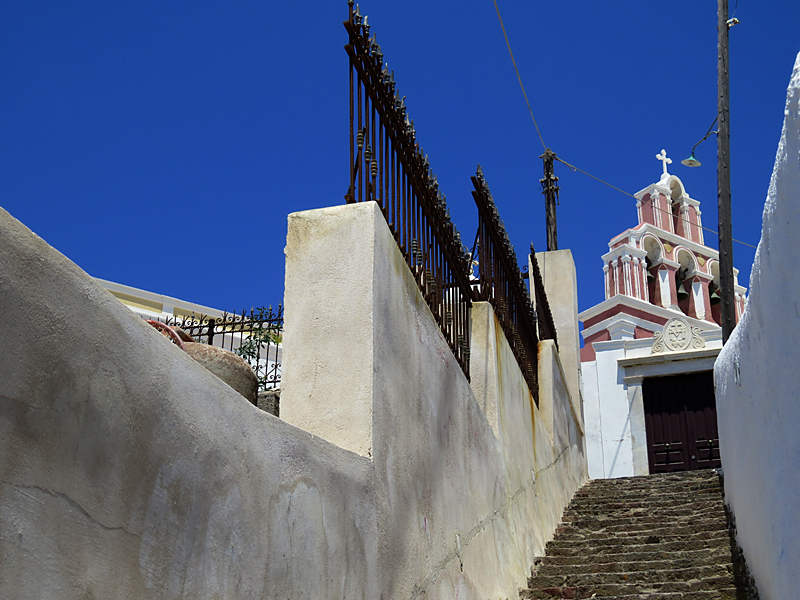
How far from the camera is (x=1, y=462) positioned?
162 centimetres

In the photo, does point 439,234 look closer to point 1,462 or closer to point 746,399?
point 746,399

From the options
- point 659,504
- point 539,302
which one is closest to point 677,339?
point 539,302

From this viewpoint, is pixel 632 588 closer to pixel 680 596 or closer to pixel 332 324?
pixel 680 596

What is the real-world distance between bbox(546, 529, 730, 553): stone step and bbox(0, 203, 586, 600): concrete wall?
1733 millimetres

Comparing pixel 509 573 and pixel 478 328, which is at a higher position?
pixel 478 328

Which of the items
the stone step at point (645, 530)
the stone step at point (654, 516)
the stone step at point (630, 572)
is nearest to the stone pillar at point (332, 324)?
the stone step at point (630, 572)

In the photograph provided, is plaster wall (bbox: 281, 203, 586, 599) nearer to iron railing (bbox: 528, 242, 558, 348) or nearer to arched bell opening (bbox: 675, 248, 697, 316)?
iron railing (bbox: 528, 242, 558, 348)

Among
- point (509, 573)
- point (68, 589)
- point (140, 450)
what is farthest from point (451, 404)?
point (68, 589)

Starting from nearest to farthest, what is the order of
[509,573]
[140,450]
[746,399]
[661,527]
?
[140,450] < [746,399] < [509,573] < [661,527]

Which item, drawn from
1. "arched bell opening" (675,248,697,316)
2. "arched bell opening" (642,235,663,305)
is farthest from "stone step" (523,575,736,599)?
"arched bell opening" (675,248,697,316)

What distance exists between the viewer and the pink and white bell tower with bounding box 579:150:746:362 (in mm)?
25500

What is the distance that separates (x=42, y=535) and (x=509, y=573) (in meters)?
4.63

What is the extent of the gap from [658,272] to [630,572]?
74.4 feet

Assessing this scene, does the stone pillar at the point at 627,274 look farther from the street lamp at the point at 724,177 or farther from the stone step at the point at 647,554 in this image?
the stone step at the point at 647,554
